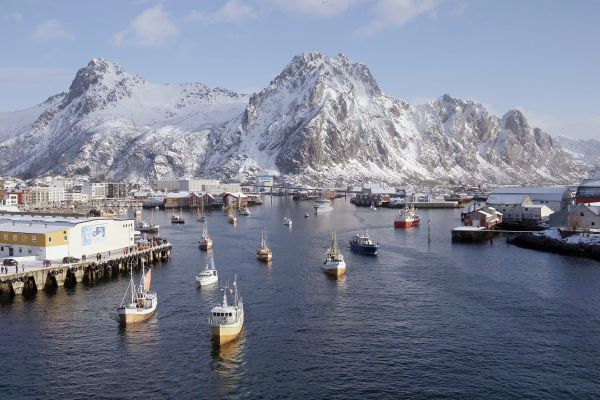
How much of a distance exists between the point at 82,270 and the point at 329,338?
1326 inches

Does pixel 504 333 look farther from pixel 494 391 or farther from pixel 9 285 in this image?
pixel 9 285

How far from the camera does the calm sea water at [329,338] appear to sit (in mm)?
35719

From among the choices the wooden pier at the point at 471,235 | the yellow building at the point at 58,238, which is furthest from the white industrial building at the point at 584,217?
the yellow building at the point at 58,238

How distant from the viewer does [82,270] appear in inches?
2571

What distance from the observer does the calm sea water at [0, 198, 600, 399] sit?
35.7 metres

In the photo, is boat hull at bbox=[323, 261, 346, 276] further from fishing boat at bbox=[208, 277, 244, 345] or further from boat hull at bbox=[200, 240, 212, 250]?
boat hull at bbox=[200, 240, 212, 250]

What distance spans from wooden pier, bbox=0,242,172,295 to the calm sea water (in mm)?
2090

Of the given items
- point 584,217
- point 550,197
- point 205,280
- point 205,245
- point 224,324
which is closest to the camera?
point 224,324

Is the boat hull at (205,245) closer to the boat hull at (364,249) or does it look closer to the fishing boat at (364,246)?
the fishing boat at (364,246)

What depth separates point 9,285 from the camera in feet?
188

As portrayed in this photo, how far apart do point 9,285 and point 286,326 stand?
2889cm

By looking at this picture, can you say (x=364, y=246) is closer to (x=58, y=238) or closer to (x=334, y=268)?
(x=334, y=268)

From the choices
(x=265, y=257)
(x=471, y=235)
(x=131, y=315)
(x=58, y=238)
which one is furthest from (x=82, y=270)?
(x=471, y=235)

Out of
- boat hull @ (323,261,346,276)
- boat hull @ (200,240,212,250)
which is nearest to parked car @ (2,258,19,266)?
boat hull @ (200,240,212,250)
